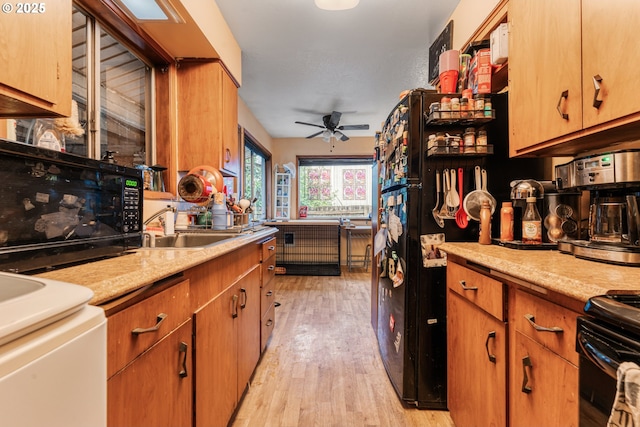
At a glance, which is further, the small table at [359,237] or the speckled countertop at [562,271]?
the small table at [359,237]

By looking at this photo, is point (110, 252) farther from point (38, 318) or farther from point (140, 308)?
point (38, 318)

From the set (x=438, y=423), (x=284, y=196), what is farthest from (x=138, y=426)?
(x=284, y=196)

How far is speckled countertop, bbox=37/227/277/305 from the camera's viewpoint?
0.62 metres

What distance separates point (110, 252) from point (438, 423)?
165 cm

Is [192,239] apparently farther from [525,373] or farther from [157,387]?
[525,373]

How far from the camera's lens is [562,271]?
29.7 inches

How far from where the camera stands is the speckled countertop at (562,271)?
632mm

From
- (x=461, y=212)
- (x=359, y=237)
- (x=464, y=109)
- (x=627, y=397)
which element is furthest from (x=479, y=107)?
(x=359, y=237)

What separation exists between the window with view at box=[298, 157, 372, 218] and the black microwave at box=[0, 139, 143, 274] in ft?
15.0

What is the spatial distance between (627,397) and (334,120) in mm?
3961

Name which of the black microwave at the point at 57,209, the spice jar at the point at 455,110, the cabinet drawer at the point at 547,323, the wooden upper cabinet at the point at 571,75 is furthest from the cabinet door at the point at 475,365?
the black microwave at the point at 57,209

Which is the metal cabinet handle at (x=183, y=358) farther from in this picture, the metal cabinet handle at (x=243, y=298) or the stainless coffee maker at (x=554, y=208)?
the stainless coffee maker at (x=554, y=208)
